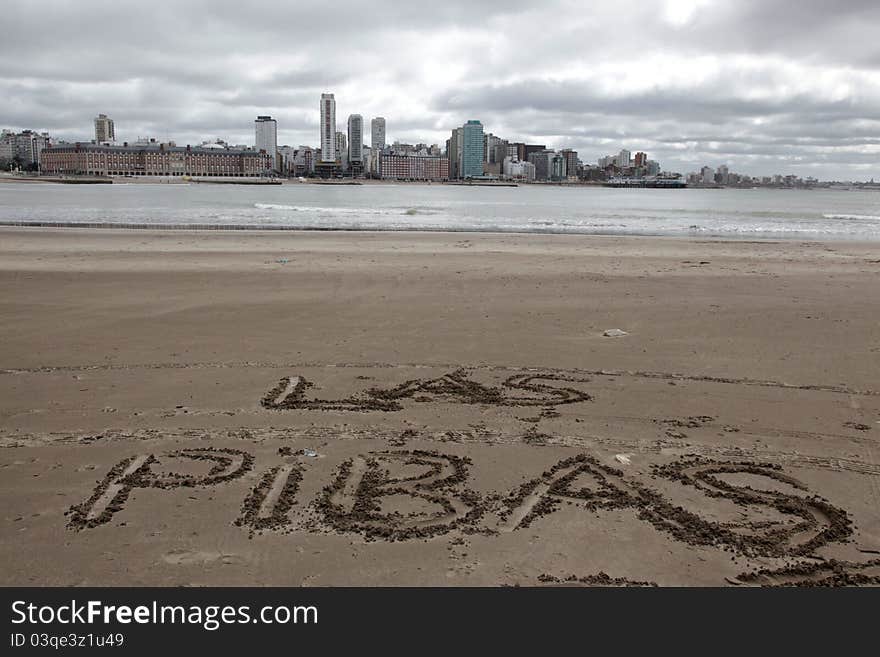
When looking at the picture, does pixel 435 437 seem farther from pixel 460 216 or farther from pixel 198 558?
pixel 460 216

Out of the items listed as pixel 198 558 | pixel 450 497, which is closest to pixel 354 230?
pixel 450 497

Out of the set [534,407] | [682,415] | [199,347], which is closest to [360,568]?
[534,407]

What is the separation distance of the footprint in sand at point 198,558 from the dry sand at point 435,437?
0.07 ft

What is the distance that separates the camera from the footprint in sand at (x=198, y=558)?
3740 mm

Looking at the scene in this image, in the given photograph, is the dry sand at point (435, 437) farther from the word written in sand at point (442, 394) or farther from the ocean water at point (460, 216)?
the ocean water at point (460, 216)

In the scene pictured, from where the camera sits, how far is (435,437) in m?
5.64

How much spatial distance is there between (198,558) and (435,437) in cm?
227

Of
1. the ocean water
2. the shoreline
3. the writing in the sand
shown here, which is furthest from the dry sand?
the ocean water

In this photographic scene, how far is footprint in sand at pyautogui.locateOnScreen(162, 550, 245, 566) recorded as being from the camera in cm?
374

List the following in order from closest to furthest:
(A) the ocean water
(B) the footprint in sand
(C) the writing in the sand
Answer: (B) the footprint in sand < (C) the writing in the sand < (A) the ocean water

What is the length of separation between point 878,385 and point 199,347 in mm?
7366

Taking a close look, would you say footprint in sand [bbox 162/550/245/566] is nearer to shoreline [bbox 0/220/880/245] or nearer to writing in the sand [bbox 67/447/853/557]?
writing in the sand [bbox 67/447/853/557]

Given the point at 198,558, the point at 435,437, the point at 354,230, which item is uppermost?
the point at 354,230

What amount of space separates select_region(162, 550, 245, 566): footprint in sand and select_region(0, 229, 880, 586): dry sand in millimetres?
22
